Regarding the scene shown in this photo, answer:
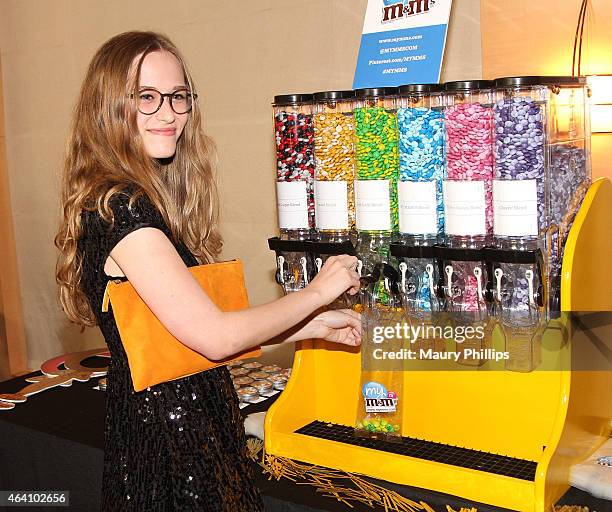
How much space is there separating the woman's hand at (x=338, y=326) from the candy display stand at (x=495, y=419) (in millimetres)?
54

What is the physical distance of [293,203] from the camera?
5.70 ft

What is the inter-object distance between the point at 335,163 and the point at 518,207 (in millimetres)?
405

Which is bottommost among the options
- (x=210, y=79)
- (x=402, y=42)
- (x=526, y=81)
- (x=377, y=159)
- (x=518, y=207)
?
(x=518, y=207)

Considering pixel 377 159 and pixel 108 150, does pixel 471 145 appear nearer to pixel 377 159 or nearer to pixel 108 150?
pixel 377 159

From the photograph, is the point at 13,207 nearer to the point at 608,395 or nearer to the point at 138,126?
the point at 138,126

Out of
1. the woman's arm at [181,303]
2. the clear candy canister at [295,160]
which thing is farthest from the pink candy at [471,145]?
the woman's arm at [181,303]

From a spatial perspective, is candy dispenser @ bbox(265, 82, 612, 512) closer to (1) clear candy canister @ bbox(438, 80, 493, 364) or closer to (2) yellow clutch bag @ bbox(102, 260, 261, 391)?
(1) clear candy canister @ bbox(438, 80, 493, 364)

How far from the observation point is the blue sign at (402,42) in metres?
1.74

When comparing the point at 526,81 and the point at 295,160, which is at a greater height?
the point at 526,81

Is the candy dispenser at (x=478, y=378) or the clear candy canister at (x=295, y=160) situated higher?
the clear candy canister at (x=295, y=160)

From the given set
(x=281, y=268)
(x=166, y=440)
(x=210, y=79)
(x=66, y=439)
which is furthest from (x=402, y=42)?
(x=210, y=79)

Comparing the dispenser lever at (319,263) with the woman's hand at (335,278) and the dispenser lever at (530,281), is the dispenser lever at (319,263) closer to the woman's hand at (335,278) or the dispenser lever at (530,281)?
the woman's hand at (335,278)

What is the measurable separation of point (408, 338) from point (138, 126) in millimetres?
689

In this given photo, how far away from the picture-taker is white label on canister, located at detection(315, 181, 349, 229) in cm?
166
